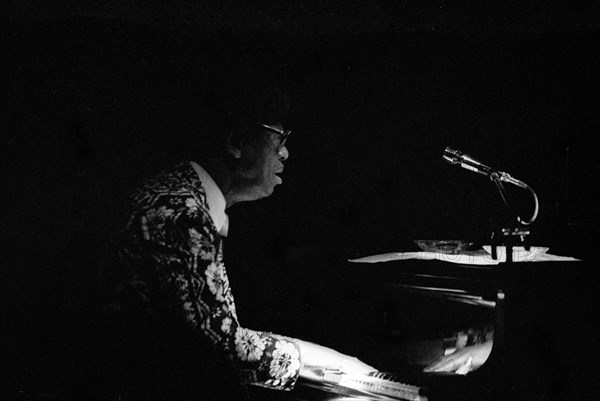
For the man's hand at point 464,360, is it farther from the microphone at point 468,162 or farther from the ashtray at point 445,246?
the microphone at point 468,162

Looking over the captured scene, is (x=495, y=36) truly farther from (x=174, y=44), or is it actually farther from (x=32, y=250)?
(x=32, y=250)

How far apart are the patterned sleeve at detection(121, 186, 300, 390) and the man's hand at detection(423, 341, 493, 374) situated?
0.58 meters

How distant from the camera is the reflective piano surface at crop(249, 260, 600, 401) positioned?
5.26 ft

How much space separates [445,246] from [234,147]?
0.86 m

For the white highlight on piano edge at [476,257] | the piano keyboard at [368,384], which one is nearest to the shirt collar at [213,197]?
the white highlight on piano edge at [476,257]

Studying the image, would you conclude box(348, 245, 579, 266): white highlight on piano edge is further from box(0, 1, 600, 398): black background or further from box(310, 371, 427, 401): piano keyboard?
box(310, 371, 427, 401): piano keyboard

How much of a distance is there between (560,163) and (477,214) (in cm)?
45

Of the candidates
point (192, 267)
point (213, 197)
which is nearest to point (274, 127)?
point (213, 197)

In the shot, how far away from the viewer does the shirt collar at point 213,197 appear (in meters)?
1.84

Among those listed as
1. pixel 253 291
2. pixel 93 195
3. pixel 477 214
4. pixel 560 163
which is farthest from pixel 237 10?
pixel 560 163

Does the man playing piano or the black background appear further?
the black background

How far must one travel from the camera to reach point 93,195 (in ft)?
8.14

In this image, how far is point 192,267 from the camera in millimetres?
1610

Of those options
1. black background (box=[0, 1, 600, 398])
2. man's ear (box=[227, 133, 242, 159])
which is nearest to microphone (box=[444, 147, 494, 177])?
black background (box=[0, 1, 600, 398])
